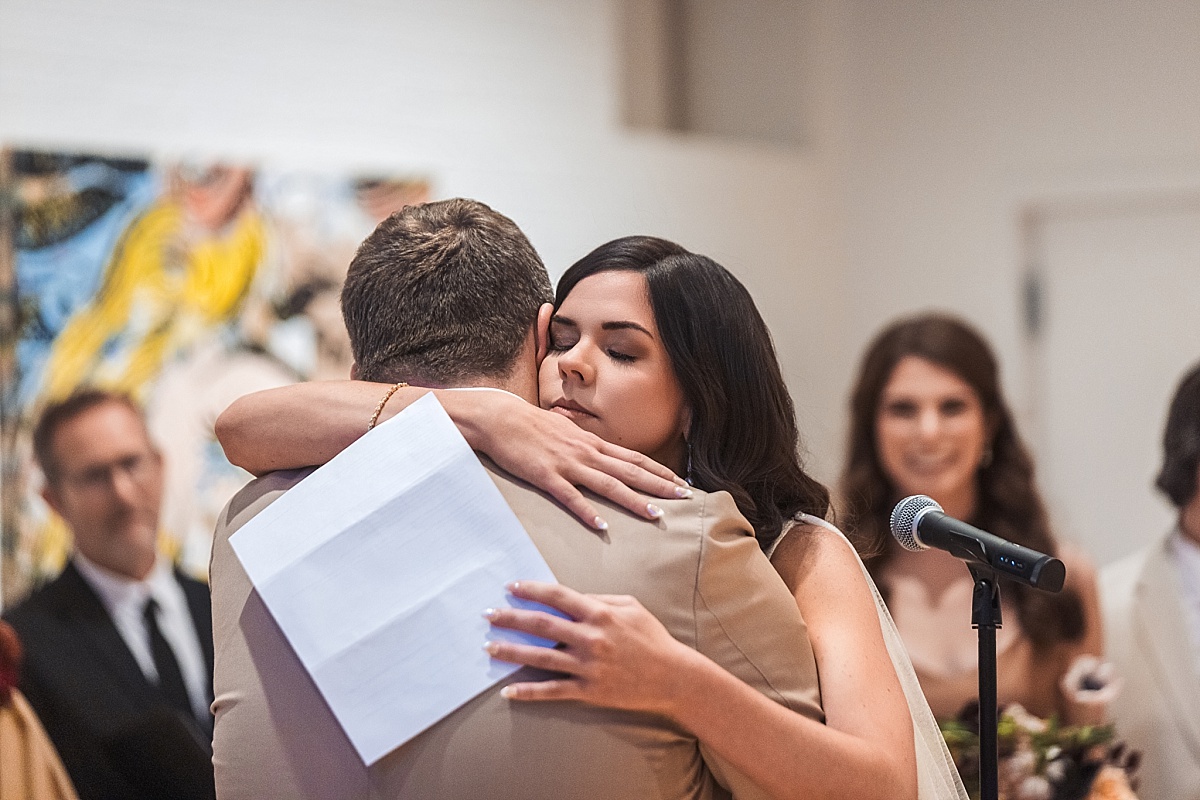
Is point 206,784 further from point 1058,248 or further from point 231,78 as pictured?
point 1058,248

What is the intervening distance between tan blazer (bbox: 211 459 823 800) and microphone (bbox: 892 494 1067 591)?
25cm

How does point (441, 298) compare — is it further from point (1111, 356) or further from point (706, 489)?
point (1111, 356)

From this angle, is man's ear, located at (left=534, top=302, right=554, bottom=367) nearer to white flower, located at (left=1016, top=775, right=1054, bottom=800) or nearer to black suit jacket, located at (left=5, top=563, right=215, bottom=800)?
white flower, located at (left=1016, top=775, right=1054, bottom=800)

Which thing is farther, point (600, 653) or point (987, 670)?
point (987, 670)

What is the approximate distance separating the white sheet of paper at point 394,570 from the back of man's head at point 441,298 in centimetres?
10

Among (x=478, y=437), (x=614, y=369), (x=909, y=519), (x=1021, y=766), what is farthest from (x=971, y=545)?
(x=1021, y=766)

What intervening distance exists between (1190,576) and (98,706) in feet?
9.96

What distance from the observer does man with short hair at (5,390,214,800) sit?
3496 millimetres

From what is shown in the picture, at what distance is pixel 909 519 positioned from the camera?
5.65 ft

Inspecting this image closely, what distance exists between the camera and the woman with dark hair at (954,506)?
3568 millimetres

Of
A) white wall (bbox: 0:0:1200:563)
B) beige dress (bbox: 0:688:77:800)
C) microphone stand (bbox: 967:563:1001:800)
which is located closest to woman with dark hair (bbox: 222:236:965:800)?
microphone stand (bbox: 967:563:1001:800)

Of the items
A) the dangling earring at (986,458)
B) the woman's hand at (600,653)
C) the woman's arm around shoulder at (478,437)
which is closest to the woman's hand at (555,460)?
the woman's arm around shoulder at (478,437)

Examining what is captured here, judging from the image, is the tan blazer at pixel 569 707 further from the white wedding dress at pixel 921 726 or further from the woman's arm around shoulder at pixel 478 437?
the white wedding dress at pixel 921 726

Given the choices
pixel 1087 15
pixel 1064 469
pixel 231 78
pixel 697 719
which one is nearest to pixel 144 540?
pixel 231 78
